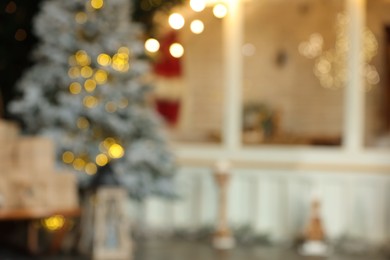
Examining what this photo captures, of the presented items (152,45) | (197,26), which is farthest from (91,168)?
(197,26)

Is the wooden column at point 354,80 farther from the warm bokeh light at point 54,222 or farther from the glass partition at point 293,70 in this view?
the warm bokeh light at point 54,222

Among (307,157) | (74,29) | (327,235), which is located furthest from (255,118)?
(74,29)

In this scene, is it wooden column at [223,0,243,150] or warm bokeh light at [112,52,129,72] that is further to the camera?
wooden column at [223,0,243,150]

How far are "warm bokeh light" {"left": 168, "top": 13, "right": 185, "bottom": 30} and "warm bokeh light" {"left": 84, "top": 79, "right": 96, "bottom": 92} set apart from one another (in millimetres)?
1540

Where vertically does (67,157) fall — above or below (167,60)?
below

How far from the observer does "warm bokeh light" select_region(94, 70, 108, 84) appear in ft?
19.7

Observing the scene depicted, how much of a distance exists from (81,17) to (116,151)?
99cm

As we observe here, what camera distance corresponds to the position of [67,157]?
19.6ft

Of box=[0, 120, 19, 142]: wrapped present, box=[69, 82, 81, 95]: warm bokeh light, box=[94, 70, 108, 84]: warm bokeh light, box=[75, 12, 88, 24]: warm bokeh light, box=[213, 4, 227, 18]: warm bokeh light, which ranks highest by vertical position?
box=[213, 4, 227, 18]: warm bokeh light

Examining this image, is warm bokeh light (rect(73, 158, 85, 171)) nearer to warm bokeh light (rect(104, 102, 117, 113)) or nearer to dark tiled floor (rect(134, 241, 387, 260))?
warm bokeh light (rect(104, 102, 117, 113))

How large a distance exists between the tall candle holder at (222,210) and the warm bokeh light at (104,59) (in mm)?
1255

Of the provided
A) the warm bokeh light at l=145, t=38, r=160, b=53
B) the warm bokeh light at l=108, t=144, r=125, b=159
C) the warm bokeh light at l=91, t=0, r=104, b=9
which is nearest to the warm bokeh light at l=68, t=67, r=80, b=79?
the warm bokeh light at l=91, t=0, r=104, b=9

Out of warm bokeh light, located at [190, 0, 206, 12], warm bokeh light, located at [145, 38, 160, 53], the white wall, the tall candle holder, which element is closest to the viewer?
the tall candle holder

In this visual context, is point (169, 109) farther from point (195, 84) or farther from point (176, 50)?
point (176, 50)
